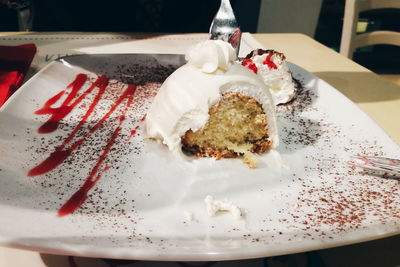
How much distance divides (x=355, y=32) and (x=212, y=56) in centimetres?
158

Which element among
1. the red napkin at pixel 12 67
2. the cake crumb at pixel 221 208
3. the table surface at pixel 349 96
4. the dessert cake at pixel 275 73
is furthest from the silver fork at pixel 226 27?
the cake crumb at pixel 221 208

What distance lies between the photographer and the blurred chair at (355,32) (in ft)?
7.67

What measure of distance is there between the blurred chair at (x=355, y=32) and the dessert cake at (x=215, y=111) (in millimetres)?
1392

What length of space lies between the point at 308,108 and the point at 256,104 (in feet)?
1.03

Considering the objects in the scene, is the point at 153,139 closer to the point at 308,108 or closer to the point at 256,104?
the point at 256,104

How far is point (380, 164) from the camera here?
3.52ft

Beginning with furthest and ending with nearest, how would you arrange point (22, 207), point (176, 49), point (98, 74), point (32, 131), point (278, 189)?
1. point (176, 49)
2. point (98, 74)
3. point (32, 131)
4. point (278, 189)
5. point (22, 207)

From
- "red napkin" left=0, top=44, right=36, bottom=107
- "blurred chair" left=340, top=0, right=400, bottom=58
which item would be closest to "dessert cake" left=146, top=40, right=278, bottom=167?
"red napkin" left=0, top=44, right=36, bottom=107

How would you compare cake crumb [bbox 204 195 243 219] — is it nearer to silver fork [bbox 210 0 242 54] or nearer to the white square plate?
the white square plate

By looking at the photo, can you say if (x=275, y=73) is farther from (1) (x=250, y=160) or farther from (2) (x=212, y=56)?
(1) (x=250, y=160)

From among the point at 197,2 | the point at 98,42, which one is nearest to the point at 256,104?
Answer: the point at 98,42

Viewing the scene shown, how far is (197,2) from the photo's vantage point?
2592 millimetres

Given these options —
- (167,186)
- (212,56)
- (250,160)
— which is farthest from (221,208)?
(212,56)

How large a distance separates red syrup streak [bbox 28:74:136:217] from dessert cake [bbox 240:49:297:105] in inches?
22.2
